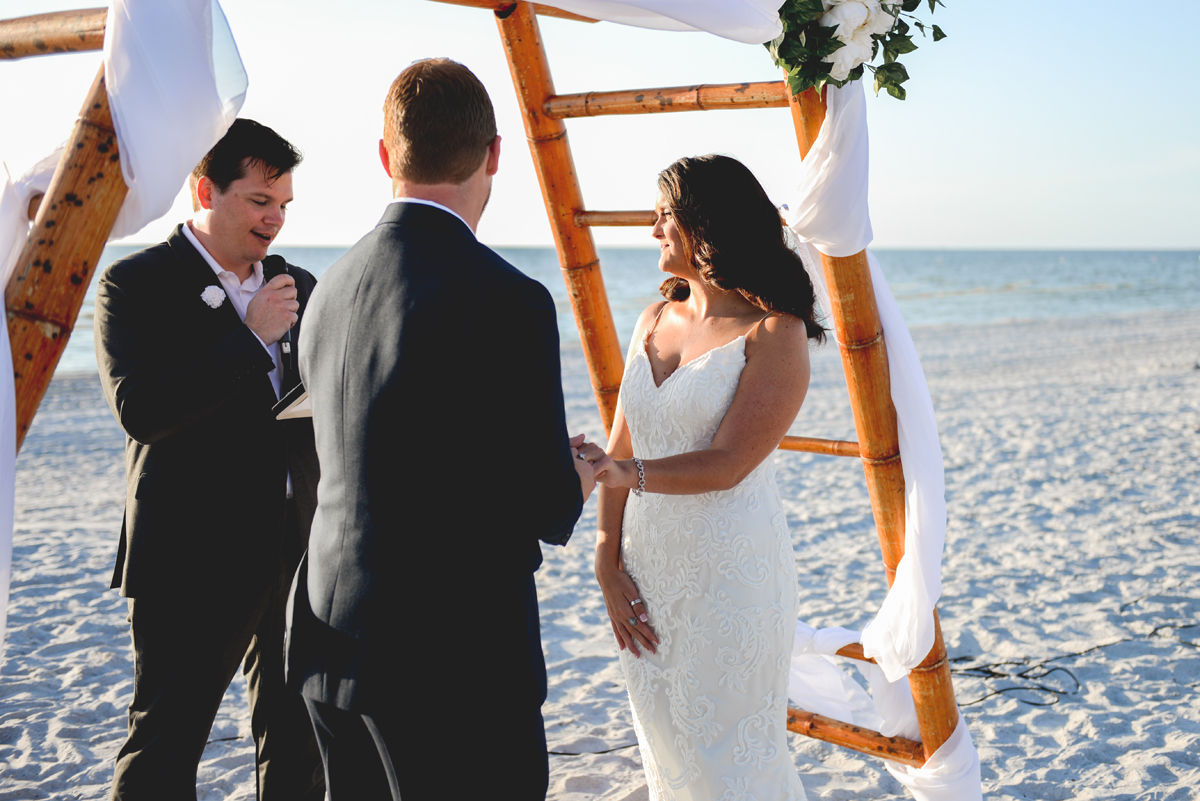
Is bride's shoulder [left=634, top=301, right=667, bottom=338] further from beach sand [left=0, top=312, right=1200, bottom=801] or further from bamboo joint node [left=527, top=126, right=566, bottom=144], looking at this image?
beach sand [left=0, top=312, right=1200, bottom=801]

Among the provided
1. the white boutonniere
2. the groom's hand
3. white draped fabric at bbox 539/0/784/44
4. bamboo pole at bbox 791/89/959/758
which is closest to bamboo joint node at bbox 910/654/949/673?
bamboo pole at bbox 791/89/959/758

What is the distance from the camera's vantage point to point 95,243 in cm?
154

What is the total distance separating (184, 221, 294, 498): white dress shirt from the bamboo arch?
0.56 m

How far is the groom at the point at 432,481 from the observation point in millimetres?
1412

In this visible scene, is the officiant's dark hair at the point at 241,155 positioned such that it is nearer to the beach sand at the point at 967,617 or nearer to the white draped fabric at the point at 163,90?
the white draped fabric at the point at 163,90

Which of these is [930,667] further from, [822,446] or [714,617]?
[714,617]

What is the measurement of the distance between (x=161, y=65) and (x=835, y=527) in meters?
5.34

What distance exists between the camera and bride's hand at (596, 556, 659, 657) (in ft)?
7.48

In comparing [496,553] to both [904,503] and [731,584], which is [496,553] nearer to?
[731,584]

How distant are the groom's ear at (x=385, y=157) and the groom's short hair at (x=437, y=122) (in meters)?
0.02

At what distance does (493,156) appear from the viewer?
158cm

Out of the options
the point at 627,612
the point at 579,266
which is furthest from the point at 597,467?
the point at 579,266

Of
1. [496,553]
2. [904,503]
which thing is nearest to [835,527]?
[904,503]

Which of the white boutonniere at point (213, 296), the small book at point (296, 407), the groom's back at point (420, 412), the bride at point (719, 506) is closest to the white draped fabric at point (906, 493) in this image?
the bride at point (719, 506)
